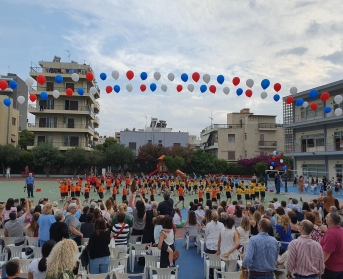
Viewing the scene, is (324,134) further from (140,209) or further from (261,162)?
(140,209)

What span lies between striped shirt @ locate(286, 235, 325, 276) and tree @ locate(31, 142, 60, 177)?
40667 mm

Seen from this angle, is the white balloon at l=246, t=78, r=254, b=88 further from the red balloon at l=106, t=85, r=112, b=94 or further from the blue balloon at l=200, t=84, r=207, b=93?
the red balloon at l=106, t=85, r=112, b=94

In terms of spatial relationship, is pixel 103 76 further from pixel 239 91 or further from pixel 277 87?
pixel 277 87

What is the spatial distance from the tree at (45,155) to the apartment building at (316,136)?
29.5 metres

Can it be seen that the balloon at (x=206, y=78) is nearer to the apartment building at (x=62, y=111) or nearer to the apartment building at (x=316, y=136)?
the apartment building at (x=316, y=136)

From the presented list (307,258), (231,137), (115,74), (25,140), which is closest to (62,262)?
(307,258)

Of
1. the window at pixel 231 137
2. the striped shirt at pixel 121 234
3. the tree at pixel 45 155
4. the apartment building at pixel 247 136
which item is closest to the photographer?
the striped shirt at pixel 121 234

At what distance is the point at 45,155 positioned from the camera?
135 ft

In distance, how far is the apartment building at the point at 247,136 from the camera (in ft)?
158

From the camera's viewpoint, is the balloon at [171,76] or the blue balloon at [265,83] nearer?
the blue balloon at [265,83]

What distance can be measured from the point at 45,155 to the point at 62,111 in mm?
7752

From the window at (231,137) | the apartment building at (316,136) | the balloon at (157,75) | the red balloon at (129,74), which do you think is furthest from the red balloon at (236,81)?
the window at (231,137)

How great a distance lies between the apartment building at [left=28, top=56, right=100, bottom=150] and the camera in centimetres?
4559

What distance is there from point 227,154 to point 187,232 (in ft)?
134
